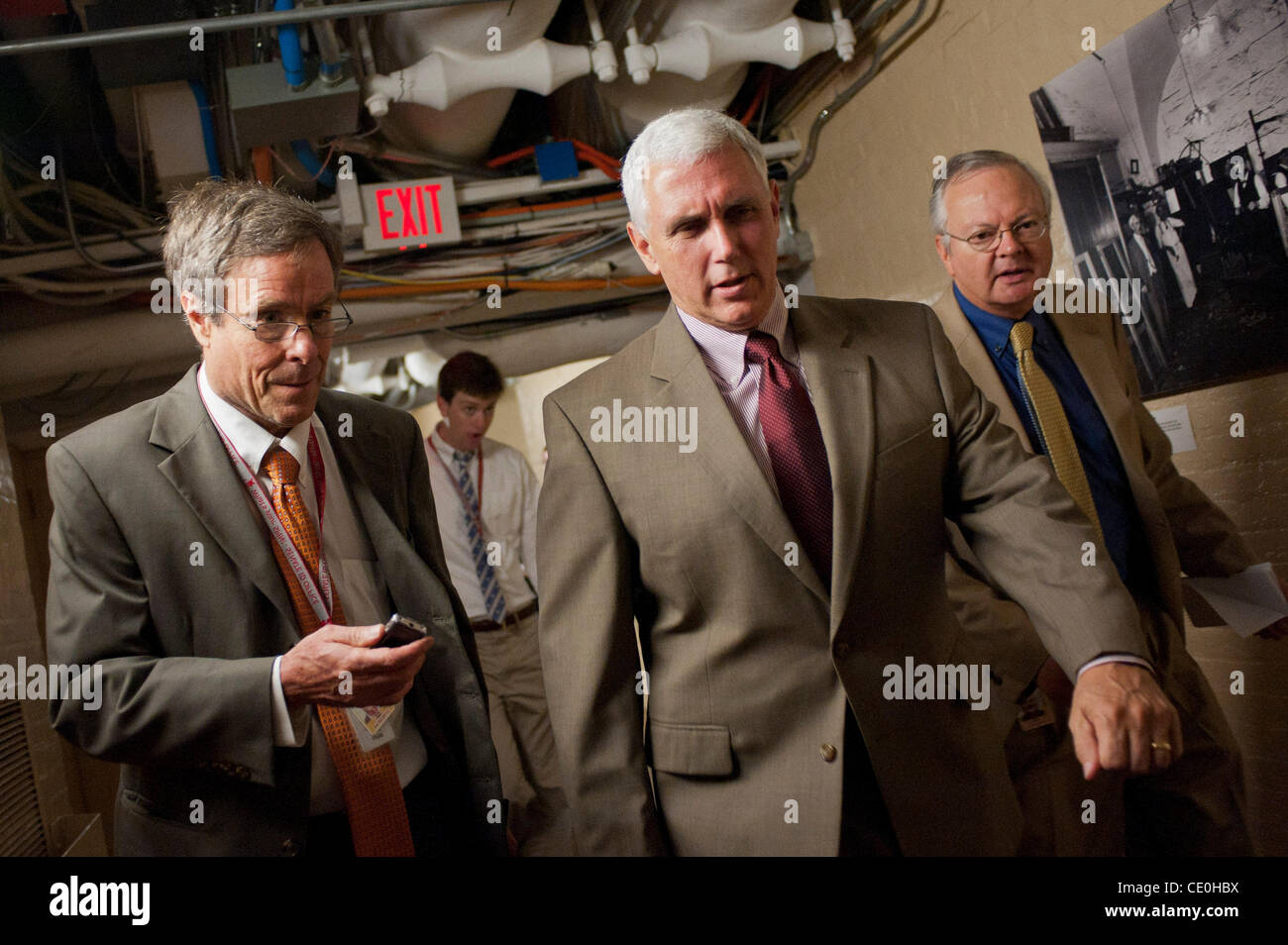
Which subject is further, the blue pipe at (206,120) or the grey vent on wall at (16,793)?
the blue pipe at (206,120)

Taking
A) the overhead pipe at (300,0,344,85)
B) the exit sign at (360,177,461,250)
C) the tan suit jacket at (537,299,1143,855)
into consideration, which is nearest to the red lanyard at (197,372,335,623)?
the tan suit jacket at (537,299,1143,855)

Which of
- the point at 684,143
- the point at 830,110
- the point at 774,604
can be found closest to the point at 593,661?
the point at 774,604

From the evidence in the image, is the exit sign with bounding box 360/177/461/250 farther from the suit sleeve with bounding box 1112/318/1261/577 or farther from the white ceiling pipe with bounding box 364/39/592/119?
the suit sleeve with bounding box 1112/318/1261/577

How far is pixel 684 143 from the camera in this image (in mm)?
1246

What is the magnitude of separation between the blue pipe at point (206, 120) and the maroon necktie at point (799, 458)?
6.77 ft

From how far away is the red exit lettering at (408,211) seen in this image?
315 cm

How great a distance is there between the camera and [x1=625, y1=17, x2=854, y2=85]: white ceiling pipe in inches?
112

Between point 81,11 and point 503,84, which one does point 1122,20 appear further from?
point 81,11

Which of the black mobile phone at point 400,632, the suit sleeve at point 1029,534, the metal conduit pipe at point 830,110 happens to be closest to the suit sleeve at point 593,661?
the black mobile phone at point 400,632

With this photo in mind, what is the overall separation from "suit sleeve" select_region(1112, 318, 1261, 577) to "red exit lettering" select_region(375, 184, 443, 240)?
2.24 metres

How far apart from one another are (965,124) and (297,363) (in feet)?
7.26

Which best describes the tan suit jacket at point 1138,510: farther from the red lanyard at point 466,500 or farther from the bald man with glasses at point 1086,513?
the red lanyard at point 466,500

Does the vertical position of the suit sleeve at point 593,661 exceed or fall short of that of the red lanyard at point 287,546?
it falls short

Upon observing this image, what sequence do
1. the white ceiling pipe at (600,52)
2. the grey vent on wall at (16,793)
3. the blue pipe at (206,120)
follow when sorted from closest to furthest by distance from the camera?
the grey vent on wall at (16,793) < the blue pipe at (206,120) < the white ceiling pipe at (600,52)
